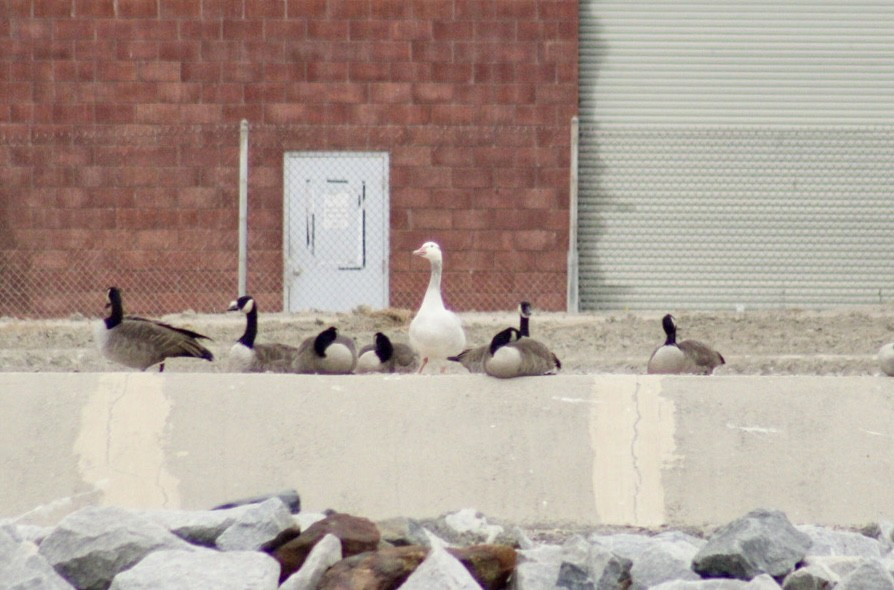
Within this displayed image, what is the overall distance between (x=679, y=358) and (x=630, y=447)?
9.03 ft

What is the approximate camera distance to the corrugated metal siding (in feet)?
69.4

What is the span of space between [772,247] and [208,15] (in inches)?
316

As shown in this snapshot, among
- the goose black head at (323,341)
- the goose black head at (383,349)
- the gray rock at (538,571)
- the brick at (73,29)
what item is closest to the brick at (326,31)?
the brick at (73,29)

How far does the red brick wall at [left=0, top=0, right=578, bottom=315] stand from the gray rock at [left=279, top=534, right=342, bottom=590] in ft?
44.9

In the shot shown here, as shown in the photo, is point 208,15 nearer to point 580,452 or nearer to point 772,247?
point 772,247

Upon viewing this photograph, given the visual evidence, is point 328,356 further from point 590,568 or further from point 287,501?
point 590,568

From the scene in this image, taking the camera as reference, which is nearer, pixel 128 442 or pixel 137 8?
pixel 128 442

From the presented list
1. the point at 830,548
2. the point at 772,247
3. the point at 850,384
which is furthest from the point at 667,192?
the point at 830,548

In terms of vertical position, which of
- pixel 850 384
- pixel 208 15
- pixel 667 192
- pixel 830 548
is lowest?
pixel 830 548

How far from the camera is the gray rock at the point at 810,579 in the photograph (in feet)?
24.4

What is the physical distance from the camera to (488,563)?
292 inches

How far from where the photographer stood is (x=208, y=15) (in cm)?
2122

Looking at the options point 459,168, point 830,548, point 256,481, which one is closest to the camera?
point 830,548

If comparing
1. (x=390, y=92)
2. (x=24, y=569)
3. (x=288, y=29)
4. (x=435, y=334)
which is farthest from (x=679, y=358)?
(x=288, y=29)
